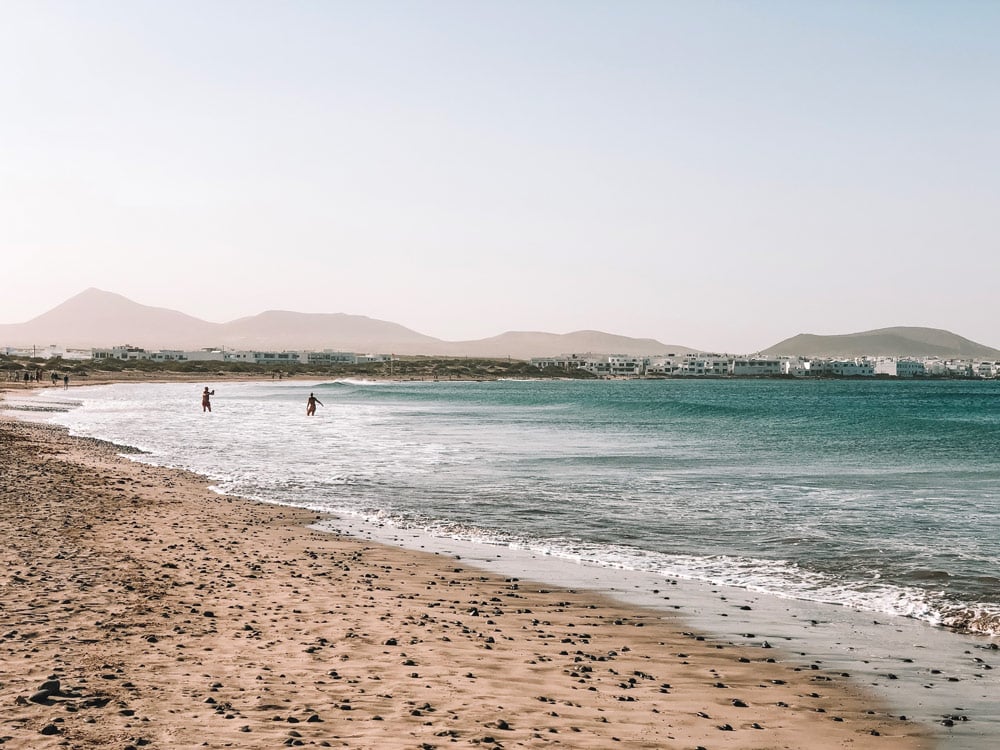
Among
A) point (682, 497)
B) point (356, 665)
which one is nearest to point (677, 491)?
point (682, 497)

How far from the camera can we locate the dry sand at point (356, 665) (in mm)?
6164

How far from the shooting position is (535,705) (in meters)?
6.86

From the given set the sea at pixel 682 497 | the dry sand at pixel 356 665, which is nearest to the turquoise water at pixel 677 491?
the sea at pixel 682 497

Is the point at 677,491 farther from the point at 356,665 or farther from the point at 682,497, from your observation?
the point at 356,665

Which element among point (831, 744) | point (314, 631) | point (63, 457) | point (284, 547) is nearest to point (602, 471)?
point (284, 547)

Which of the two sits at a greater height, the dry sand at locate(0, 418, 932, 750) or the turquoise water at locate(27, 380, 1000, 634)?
the dry sand at locate(0, 418, 932, 750)

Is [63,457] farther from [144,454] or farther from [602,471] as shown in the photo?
[602,471]

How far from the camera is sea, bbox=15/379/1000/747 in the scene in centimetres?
1235

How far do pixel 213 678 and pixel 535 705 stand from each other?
2734mm

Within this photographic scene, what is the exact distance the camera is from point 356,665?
7.71 meters

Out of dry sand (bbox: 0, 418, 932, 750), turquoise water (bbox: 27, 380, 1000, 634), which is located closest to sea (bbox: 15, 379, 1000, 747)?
turquoise water (bbox: 27, 380, 1000, 634)

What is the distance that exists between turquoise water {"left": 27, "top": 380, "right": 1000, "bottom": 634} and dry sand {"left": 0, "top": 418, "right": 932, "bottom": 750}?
11.7ft

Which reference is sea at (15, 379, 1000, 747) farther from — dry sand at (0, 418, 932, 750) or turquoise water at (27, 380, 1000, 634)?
dry sand at (0, 418, 932, 750)

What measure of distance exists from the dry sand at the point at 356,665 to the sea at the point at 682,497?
65.3 inches
